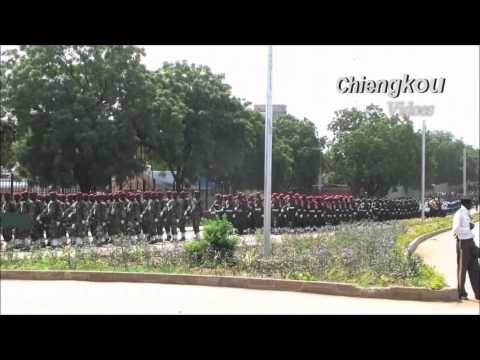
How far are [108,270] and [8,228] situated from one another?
5122 millimetres

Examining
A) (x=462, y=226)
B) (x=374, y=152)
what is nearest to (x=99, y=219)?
(x=462, y=226)

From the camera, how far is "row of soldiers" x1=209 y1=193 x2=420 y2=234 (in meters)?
22.9

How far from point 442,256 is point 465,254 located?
352 inches

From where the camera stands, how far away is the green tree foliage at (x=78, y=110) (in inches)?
1024

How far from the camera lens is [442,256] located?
19016 millimetres

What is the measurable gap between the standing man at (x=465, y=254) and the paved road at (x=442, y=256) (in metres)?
0.38

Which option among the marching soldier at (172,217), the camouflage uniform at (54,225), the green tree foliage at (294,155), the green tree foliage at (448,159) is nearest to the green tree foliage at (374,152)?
the green tree foliage at (294,155)

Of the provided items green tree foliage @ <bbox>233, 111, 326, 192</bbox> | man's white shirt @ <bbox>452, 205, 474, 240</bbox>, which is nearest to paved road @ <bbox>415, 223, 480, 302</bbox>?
man's white shirt @ <bbox>452, 205, 474, 240</bbox>

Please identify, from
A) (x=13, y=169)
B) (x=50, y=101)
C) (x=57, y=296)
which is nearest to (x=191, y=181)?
(x=13, y=169)

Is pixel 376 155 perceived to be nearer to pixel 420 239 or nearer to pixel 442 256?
pixel 420 239

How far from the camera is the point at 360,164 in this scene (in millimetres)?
51875

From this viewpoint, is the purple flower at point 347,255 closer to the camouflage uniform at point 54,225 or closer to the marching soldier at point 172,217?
the camouflage uniform at point 54,225

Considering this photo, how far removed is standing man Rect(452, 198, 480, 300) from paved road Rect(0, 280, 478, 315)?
545 mm

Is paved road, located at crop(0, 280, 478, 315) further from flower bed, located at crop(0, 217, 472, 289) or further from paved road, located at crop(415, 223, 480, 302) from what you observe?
paved road, located at crop(415, 223, 480, 302)
